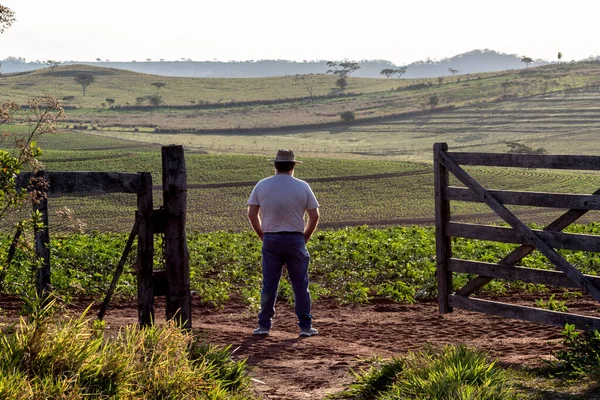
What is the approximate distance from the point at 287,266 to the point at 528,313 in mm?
2683

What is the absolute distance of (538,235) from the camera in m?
8.88

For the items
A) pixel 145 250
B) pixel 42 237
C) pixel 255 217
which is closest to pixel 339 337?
pixel 255 217

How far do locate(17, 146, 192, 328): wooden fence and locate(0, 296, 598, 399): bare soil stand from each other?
2.41ft

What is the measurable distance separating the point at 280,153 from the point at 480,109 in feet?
286

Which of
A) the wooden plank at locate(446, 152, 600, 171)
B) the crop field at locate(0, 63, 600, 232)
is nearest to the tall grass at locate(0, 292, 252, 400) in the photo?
the crop field at locate(0, 63, 600, 232)

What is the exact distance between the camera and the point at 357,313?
1184 centimetres

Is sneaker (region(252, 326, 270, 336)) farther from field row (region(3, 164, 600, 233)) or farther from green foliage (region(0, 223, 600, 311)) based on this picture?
field row (region(3, 164, 600, 233))

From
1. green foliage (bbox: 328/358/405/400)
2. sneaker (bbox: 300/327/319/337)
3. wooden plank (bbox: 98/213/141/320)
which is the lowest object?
sneaker (bbox: 300/327/319/337)

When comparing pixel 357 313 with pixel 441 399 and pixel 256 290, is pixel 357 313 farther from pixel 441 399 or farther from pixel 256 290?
pixel 441 399

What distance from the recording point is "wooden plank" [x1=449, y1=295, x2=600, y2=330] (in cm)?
830

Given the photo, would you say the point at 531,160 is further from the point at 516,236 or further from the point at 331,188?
the point at 331,188

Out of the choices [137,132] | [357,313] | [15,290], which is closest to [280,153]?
[357,313]

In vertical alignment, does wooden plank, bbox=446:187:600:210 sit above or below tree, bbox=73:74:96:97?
below

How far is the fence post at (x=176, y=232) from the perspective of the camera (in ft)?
26.0
